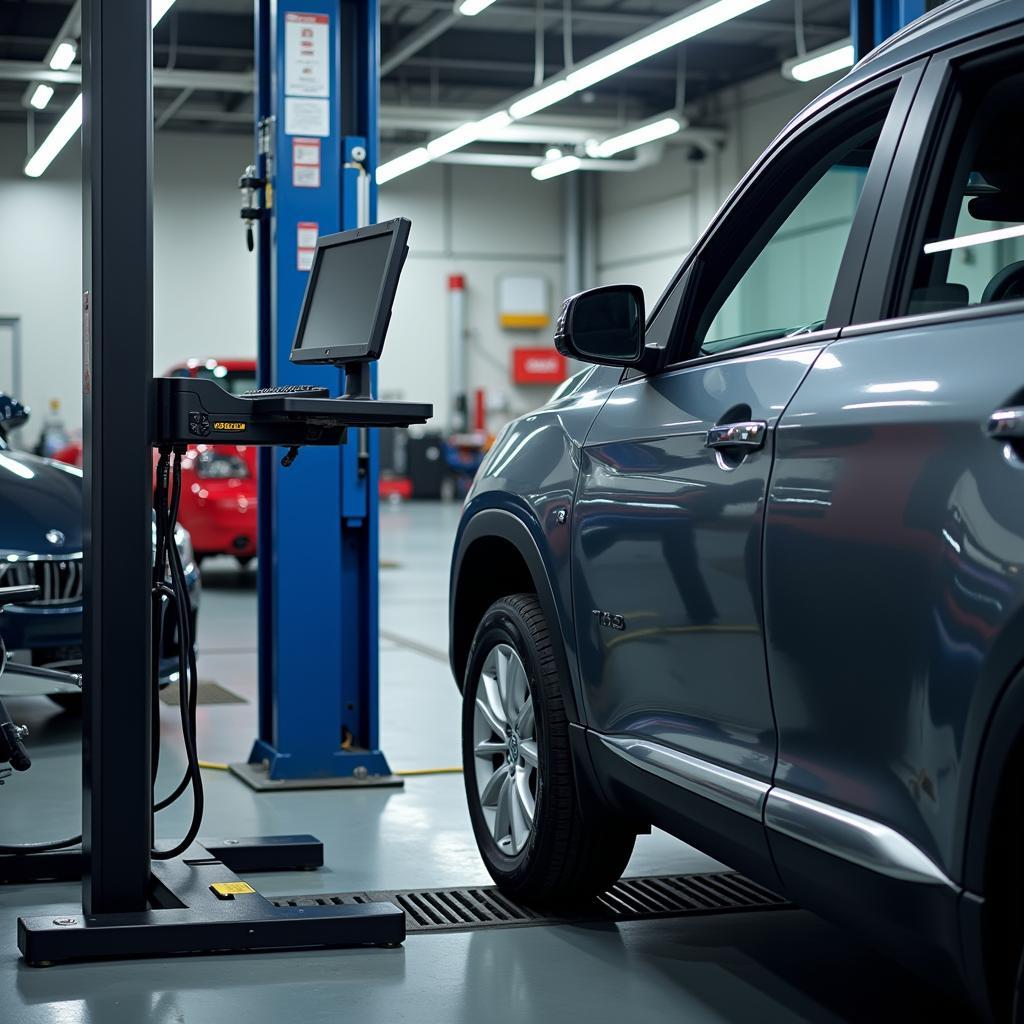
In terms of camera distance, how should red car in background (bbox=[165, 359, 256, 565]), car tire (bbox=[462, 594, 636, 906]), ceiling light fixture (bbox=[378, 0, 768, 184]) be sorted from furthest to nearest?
ceiling light fixture (bbox=[378, 0, 768, 184])
red car in background (bbox=[165, 359, 256, 565])
car tire (bbox=[462, 594, 636, 906])

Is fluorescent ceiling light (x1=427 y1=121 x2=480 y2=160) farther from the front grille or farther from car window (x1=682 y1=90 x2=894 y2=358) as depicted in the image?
car window (x1=682 y1=90 x2=894 y2=358)

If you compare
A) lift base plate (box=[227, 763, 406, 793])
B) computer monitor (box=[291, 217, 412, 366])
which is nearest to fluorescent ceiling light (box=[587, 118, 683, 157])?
lift base plate (box=[227, 763, 406, 793])

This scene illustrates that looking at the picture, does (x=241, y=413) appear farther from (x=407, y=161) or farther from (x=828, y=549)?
(x=407, y=161)

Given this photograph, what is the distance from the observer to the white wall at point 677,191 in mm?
21797

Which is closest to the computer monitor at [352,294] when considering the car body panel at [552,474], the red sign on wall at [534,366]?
the car body panel at [552,474]

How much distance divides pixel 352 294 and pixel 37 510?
241cm

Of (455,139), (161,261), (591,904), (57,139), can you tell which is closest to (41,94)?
(57,139)

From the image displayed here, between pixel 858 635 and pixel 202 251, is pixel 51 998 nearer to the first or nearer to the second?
pixel 858 635

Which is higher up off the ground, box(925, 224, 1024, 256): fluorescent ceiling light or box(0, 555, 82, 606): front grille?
box(925, 224, 1024, 256): fluorescent ceiling light

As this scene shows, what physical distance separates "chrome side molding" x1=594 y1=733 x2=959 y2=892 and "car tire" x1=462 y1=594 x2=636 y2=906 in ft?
1.34

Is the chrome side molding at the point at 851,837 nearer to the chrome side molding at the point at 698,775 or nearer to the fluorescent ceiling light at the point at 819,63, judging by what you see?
the chrome side molding at the point at 698,775

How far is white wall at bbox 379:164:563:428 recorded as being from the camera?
25922 mm

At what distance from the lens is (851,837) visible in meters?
2.07

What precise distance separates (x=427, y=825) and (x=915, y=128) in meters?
2.67
